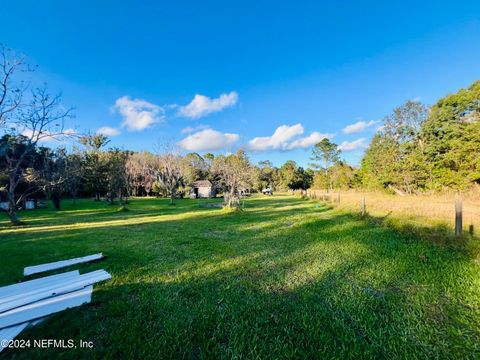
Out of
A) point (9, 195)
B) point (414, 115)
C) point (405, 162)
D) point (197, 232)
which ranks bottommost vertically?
point (197, 232)

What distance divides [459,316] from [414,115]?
101ft

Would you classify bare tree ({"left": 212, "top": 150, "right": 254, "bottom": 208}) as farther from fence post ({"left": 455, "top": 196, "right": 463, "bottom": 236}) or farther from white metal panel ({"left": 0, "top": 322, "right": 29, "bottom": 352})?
white metal panel ({"left": 0, "top": 322, "right": 29, "bottom": 352})

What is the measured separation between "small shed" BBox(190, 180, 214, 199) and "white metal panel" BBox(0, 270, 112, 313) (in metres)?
34.0

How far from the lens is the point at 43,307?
250 centimetres

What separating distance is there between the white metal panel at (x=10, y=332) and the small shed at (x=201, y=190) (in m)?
35.3

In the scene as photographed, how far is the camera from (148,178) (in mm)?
38344

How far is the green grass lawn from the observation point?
2012 mm

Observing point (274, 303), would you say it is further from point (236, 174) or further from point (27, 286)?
point (236, 174)

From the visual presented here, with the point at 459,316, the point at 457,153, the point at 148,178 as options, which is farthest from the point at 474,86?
the point at 148,178

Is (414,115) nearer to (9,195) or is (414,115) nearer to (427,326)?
(427,326)

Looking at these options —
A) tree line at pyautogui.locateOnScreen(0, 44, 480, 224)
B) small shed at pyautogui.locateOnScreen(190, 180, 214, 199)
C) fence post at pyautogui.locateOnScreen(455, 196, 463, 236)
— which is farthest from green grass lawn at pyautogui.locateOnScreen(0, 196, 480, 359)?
small shed at pyautogui.locateOnScreen(190, 180, 214, 199)

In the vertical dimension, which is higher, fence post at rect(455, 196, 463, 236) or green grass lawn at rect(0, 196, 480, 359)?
fence post at rect(455, 196, 463, 236)

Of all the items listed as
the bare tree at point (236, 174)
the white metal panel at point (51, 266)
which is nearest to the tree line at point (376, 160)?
the bare tree at point (236, 174)

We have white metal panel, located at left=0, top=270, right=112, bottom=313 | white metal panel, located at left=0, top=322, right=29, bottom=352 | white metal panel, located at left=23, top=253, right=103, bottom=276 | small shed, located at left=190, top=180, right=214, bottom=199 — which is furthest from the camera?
small shed, located at left=190, top=180, right=214, bottom=199
